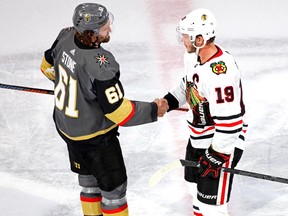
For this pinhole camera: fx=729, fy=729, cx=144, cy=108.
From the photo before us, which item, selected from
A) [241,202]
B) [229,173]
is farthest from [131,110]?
[241,202]

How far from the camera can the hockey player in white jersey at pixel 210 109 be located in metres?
3.35

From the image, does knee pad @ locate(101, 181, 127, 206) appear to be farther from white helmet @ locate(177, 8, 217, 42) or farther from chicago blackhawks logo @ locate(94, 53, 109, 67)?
white helmet @ locate(177, 8, 217, 42)

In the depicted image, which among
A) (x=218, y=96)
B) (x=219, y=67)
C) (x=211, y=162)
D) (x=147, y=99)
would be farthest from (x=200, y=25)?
(x=147, y=99)

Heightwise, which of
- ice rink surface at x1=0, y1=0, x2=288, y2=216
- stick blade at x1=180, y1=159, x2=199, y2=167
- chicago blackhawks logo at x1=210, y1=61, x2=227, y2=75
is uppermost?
chicago blackhawks logo at x1=210, y1=61, x2=227, y2=75

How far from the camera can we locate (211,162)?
348 cm

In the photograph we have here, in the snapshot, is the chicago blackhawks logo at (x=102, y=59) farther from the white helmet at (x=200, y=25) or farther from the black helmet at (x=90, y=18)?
the white helmet at (x=200, y=25)

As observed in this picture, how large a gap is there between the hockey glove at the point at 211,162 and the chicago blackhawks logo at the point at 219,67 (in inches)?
15.3

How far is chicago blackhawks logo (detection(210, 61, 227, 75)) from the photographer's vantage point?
131 inches

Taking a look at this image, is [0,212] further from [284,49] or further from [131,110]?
[284,49]

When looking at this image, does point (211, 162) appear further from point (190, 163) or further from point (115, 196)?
point (115, 196)

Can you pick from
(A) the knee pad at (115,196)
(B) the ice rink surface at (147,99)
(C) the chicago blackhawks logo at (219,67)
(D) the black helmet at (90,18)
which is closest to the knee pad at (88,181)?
(A) the knee pad at (115,196)

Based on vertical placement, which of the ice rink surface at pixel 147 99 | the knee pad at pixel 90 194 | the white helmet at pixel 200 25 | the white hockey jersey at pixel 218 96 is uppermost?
the white helmet at pixel 200 25

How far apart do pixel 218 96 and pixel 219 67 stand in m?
0.13

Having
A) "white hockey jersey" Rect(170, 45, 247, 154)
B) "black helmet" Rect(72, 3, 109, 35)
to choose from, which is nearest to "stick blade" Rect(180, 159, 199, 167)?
"white hockey jersey" Rect(170, 45, 247, 154)
